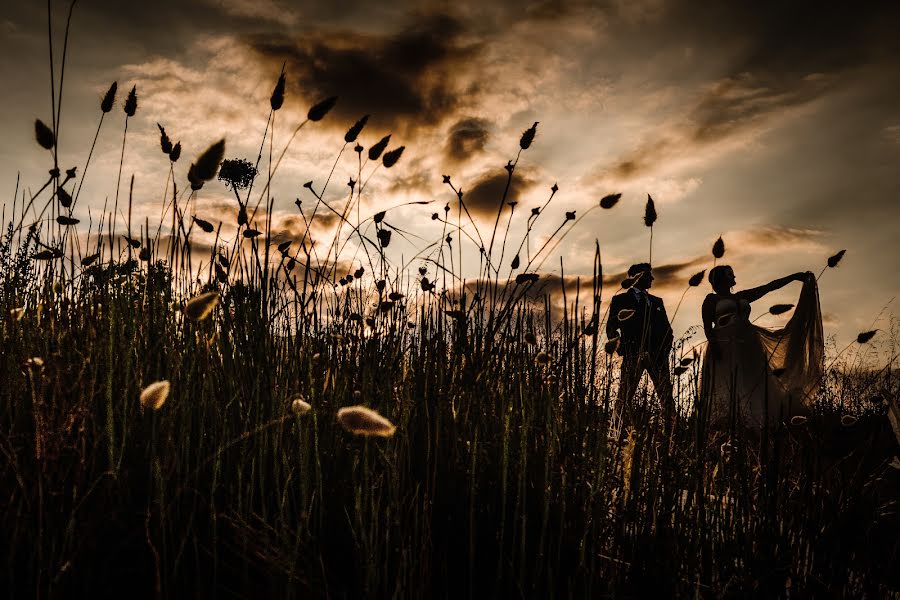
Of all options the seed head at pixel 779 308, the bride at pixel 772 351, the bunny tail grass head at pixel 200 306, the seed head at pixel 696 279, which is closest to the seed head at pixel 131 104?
the bunny tail grass head at pixel 200 306

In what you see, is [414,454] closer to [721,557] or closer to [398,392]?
→ [398,392]

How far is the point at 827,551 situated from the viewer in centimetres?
185

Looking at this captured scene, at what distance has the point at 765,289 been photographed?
6969 millimetres

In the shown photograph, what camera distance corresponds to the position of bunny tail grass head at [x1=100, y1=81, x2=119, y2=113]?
1.95 metres

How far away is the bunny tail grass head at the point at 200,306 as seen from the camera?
3.81ft

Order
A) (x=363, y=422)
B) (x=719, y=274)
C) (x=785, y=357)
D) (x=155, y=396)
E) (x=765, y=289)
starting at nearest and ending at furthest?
(x=363, y=422), (x=155, y=396), (x=785, y=357), (x=765, y=289), (x=719, y=274)

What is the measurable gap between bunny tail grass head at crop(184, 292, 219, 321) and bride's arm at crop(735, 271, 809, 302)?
21.0ft

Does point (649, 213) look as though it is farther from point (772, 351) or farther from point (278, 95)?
point (772, 351)

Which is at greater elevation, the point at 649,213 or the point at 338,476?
the point at 649,213

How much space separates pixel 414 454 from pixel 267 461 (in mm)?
443

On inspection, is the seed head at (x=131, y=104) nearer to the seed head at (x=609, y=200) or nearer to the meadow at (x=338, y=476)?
the meadow at (x=338, y=476)

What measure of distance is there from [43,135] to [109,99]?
296 millimetres

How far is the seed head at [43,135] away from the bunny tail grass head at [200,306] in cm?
100

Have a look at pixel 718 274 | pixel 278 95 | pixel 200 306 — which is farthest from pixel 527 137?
pixel 718 274
